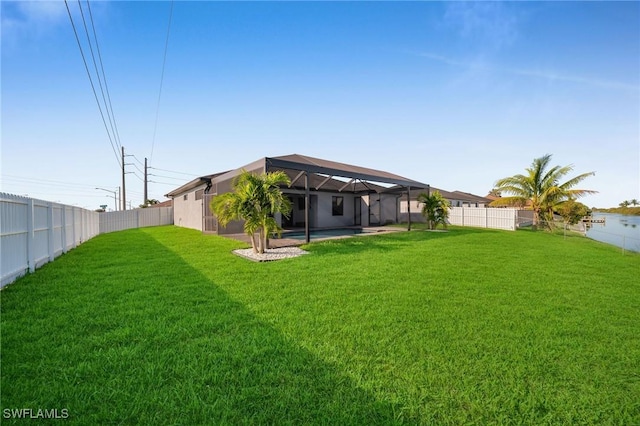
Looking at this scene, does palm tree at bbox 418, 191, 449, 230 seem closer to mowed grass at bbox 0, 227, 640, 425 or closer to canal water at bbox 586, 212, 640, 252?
canal water at bbox 586, 212, 640, 252

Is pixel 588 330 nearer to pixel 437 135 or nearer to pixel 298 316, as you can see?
pixel 298 316

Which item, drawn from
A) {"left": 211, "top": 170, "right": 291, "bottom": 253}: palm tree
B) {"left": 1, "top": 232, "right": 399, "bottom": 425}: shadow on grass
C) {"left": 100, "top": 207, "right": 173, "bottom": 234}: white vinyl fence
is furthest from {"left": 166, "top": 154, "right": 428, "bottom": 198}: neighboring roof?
{"left": 1, "top": 232, "right": 399, "bottom": 425}: shadow on grass

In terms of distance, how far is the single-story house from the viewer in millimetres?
13734

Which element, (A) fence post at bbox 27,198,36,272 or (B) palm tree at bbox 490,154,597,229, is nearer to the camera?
(A) fence post at bbox 27,198,36,272

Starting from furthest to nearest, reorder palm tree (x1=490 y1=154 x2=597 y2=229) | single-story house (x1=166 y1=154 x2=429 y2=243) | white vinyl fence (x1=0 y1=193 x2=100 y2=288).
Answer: palm tree (x1=490 y1=154 x2=597 y2=229), single-story house (x1=166 y1=154 x2=429 y2=243), white vinyl fence (x1=0 y1=193 x2=100 y2=288)

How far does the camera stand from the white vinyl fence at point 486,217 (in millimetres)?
19406

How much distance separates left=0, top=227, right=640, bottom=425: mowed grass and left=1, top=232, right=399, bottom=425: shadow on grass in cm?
1

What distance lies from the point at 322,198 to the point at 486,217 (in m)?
13.6

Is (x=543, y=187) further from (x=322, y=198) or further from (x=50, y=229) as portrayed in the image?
(x=50, y=229)

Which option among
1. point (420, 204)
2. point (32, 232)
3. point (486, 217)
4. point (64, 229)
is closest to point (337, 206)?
point (420, 204)

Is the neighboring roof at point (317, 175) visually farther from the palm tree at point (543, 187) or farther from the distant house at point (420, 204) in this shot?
the palm tree at point (543, 187)

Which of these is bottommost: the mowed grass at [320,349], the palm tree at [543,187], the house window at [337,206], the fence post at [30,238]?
the mowed grass at [320,349]

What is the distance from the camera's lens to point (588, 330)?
343 centimetres

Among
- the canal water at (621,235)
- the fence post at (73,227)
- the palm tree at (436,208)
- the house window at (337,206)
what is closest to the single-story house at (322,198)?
the house window at (337,206)
